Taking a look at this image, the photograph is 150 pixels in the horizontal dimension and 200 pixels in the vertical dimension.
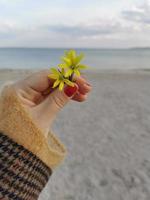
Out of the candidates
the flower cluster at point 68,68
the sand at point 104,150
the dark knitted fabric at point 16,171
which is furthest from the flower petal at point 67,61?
the sand at point 104,150

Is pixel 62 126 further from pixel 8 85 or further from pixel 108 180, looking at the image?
pixel 8 85

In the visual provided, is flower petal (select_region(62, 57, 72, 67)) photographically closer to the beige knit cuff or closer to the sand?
the beige knit cuff

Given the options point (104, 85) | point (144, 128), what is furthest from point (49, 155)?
point (104, 85)

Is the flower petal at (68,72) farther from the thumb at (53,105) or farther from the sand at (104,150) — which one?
the sand at (104,150)

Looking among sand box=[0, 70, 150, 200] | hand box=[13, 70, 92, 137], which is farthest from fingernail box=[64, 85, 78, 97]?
sand box=[0, 70, 150, 200]

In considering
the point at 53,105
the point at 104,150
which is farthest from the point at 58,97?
the point at 104,150

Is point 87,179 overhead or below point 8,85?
below

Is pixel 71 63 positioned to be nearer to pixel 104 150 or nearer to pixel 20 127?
pixel 20 127
